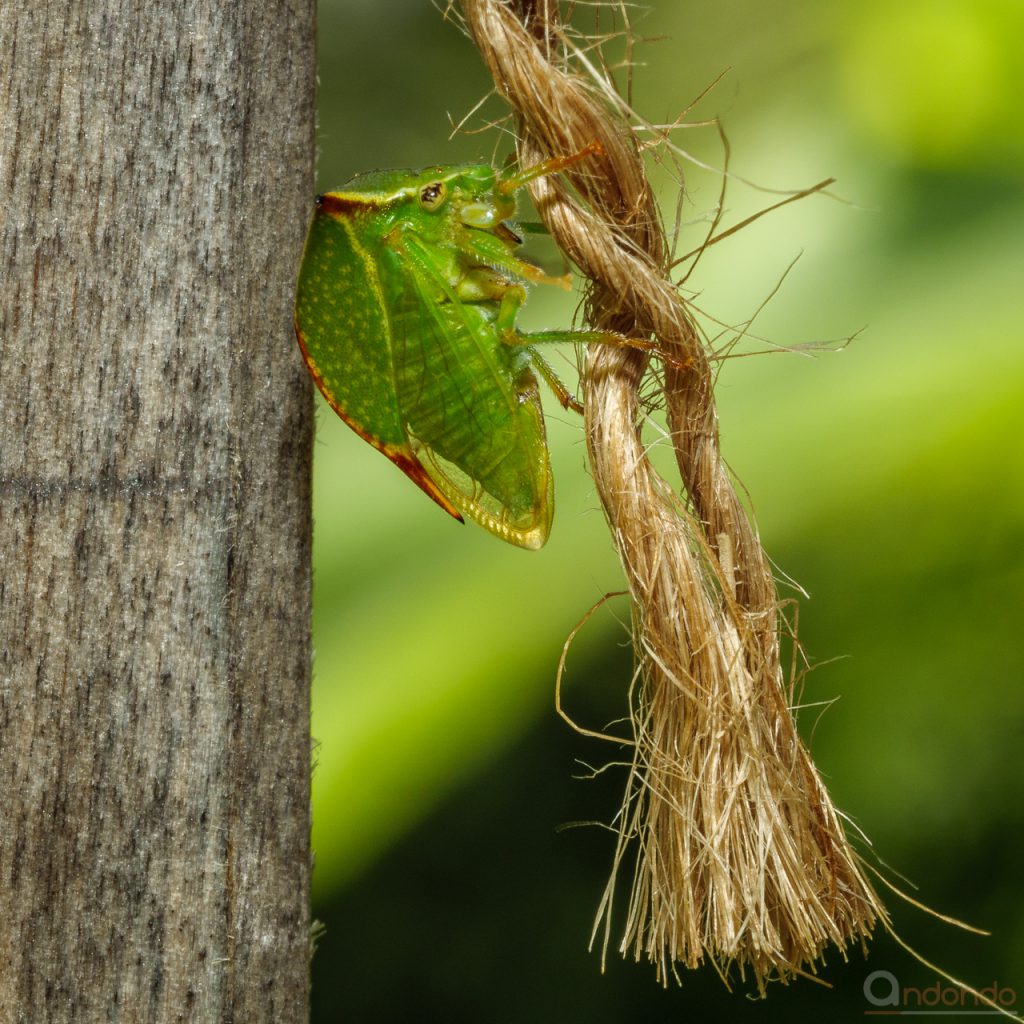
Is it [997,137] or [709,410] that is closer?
[709,410]

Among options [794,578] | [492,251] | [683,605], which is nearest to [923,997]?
[794,578]

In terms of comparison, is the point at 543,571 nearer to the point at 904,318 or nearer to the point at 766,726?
the point at 904,318

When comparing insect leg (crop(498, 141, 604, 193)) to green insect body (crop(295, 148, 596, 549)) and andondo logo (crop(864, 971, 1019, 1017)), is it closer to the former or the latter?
green insect body (crop(295, 148, 596, 549))

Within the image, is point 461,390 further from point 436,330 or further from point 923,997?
point 923,997

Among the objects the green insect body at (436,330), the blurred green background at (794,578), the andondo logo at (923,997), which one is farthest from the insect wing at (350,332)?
the andondo logo at (923,997)

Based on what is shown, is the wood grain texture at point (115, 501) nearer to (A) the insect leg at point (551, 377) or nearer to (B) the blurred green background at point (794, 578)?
(A) the insect leg at point (551, 377)

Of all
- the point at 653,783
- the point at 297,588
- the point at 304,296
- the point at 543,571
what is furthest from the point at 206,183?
the point at 543,571
